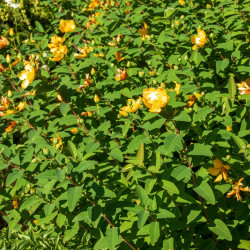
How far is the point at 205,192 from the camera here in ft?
5.04

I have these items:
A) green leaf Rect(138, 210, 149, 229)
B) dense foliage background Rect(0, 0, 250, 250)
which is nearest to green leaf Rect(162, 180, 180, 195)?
dense foliage background Rect(0, 0, 250, 250)

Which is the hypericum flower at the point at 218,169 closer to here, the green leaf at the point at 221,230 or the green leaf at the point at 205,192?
the green leaf at the point at 205,192

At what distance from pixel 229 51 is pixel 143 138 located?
Answer: 1197 millimetres

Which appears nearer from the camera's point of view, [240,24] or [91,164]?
[91,164]

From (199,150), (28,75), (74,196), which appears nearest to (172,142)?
(199,150)

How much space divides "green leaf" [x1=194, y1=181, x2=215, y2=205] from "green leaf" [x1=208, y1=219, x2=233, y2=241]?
25 centimetres

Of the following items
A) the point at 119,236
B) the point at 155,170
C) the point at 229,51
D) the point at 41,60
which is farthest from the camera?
the point at 41,60

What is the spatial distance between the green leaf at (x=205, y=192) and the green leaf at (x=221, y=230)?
9.8 inches

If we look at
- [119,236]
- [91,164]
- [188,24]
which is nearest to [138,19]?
[188,24]

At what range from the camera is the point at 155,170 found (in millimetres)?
1448

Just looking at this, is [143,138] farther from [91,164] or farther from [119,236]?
[119,236]

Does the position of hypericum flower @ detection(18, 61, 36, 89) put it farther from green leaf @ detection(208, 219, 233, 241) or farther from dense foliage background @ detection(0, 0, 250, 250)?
green leaf @ detection(208, 219, 233, 241)

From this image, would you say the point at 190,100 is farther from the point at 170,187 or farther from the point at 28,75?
the point at 28,75

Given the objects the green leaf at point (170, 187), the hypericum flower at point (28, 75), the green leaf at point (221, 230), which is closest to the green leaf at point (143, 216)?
the green leaf at point (170, 187)
